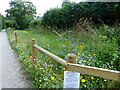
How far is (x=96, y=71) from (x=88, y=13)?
17.8ft

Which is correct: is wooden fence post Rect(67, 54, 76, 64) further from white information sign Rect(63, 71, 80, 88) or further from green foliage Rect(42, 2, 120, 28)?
green foliage Rect(42, 2, 120, 28)

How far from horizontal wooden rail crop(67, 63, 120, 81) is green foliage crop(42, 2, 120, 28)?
413cm

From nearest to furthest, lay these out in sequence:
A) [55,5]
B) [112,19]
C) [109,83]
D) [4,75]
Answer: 1. [109,83]
2. [4,75]
3. [112,19]
4. [55,5]

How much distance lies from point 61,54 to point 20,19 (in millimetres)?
24019

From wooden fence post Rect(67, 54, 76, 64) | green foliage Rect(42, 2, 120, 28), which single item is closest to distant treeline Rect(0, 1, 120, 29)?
green foliage Rect(42, 2, 120, 28)

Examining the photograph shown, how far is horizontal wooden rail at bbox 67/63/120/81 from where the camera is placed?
2.68ft

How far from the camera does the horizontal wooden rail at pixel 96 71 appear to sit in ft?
2.68

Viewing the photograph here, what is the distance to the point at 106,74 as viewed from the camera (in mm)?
852

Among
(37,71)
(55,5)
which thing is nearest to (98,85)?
(37,71)

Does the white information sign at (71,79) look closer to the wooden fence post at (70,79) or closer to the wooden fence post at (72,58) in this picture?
the wooden fence post at (70,79)

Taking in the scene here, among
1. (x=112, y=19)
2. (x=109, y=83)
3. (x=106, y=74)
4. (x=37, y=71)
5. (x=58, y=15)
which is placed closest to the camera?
(x=106, y=74)

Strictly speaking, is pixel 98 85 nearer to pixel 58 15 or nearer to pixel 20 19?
pixel 58 15

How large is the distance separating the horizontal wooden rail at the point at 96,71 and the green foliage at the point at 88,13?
4130mm

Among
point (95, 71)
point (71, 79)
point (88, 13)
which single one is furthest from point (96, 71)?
point (88, 13)
